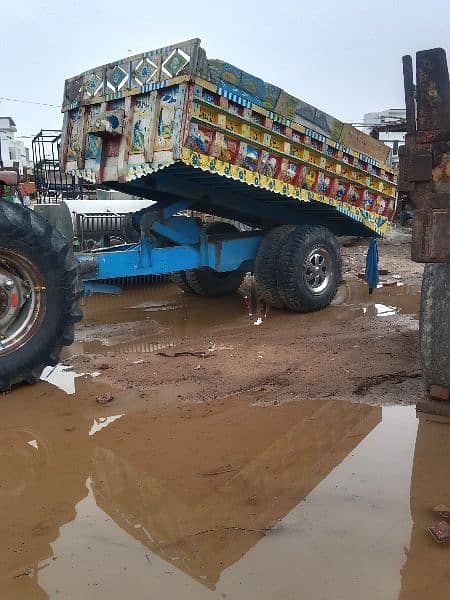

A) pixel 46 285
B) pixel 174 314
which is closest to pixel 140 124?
pixel 46 285

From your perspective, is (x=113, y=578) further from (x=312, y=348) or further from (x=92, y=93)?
(x=92, y=93)

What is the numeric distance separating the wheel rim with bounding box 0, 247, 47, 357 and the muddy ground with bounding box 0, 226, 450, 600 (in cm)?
41

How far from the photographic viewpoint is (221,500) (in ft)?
9.03

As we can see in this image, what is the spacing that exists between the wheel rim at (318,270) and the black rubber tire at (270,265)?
1.21 feet

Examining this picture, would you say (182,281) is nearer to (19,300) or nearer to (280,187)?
(280,187)

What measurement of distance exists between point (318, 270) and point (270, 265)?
2.28ft

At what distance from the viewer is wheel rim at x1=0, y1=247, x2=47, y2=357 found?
14.1ft

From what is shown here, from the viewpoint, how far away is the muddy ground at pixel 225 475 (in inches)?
88.0

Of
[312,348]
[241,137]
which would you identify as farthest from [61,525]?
[241,137]

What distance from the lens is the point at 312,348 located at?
543cm

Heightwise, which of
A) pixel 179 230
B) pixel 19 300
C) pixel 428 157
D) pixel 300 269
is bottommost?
pixel 19 300

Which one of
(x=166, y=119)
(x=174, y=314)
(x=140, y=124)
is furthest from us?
(x=174, y=314)

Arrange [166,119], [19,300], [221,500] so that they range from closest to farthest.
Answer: [221,500], [19,300], [166,119]

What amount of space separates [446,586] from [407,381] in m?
2.34
